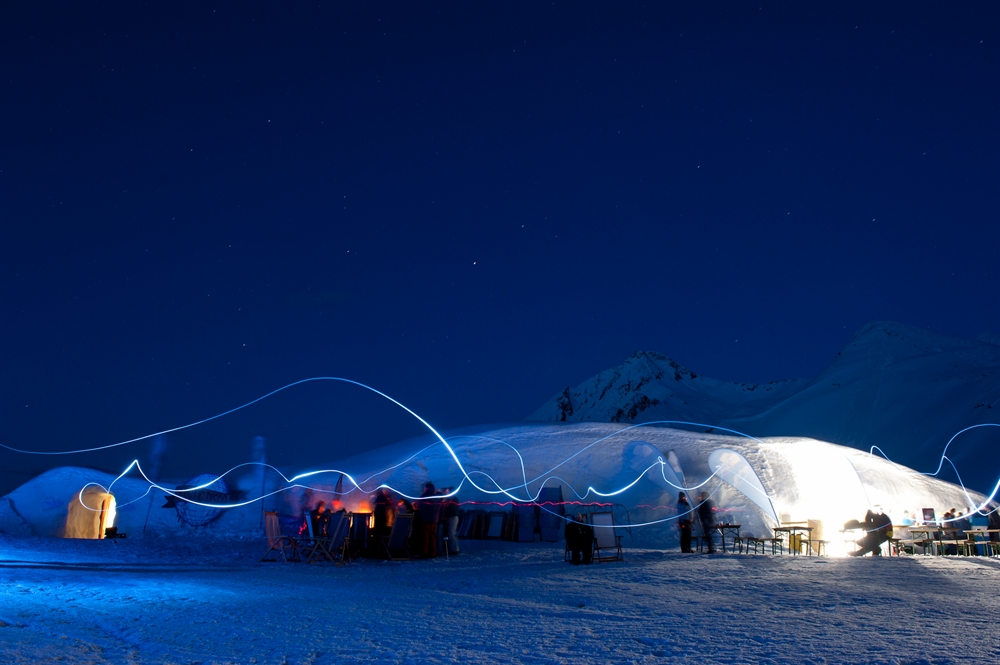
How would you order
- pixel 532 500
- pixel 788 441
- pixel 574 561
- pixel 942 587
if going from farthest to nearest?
pixel 788 441 < pixel 532 500 < pixel 574 561 < pixel 942 587

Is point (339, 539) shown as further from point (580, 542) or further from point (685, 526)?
point (685, 526)

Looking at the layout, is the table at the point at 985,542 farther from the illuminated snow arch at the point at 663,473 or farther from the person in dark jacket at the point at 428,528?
the person in dark jacket at the point at 428,528

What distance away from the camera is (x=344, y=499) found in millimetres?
22766

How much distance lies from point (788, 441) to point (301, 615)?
76.1ft

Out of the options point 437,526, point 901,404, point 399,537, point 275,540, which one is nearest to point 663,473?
point 437,526

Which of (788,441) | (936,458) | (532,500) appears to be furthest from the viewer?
(936,458)

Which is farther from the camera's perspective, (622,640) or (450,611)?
(450,611)

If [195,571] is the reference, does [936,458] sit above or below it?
above

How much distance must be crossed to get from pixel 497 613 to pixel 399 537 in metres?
8.44

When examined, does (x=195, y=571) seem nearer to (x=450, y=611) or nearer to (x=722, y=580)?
(x=450, y=611)

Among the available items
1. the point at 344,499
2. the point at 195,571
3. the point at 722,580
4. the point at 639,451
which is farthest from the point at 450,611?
the point at 639,451

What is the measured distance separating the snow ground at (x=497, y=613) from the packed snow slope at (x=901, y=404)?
43218 mm

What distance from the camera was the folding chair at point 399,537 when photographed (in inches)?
617

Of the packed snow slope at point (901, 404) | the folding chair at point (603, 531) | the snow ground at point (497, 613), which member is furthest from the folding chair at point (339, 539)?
the packed snow slope at point (901, 404)
